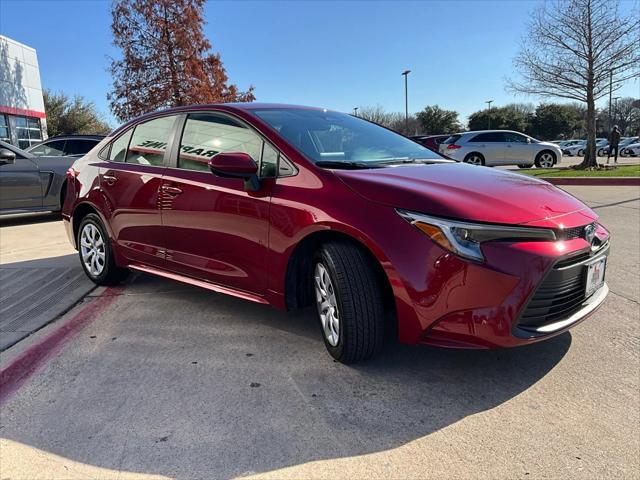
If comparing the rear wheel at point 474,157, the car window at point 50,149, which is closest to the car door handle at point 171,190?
the car window at point 50,149

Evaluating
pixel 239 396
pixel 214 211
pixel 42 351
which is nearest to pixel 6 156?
pixel 42 351

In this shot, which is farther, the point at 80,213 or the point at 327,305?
the point at 80,213

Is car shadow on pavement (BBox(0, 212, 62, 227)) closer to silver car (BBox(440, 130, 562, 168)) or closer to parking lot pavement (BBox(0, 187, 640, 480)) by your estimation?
parking lot pavement (BBox(0, 187, 640, 480))

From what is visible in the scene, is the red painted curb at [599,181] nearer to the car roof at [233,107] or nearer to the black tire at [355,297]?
the car roof at [233,107]

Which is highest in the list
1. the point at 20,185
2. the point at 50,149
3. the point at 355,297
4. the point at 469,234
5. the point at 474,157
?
the point at 50,149

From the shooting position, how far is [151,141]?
13.4ft

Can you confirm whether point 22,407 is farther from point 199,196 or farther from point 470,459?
point 470,459

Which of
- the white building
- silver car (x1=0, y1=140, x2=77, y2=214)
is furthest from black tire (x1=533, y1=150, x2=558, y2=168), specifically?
the white building

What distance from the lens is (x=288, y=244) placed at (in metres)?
2.94

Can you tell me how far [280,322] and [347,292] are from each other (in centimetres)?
112

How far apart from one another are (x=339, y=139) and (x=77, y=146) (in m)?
8.31

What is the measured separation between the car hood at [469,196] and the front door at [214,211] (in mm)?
675

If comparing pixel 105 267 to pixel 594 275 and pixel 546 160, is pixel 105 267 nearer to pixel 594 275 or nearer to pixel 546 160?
pixel 594 275

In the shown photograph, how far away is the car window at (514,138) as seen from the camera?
1831 cm
